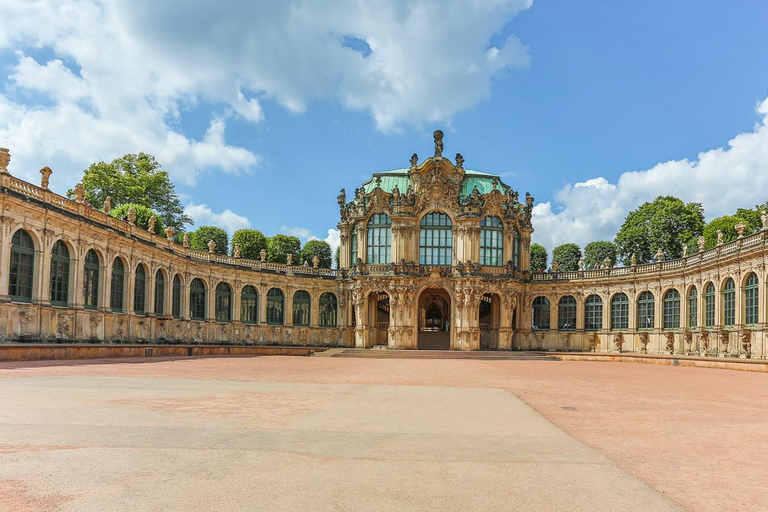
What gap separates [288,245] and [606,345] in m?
41.0

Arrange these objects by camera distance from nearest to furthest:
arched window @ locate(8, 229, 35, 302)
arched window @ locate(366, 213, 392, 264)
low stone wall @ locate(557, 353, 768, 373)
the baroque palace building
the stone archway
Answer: low stone wall @ locate(557, 353, 768, 373) < arched window @ locate(8, 229, 35, 302) < the baroque palace building < arched window @ locate(366, 213, 392, 264) < the stone archway

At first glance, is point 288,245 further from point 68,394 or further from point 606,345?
point 68,394

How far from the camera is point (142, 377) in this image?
20.3m

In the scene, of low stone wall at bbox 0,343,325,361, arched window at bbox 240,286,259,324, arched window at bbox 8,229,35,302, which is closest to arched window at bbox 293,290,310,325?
arched window at bbox 240,286,259,324

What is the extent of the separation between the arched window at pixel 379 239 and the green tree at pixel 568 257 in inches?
1264

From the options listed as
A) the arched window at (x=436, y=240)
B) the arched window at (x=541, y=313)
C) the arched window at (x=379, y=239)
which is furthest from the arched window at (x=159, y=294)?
the arched window at (x=541, y=313)

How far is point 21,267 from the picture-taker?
1323 inches

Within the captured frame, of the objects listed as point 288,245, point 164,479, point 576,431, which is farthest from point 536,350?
point 164,479

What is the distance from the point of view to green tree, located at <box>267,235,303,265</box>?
264 feet

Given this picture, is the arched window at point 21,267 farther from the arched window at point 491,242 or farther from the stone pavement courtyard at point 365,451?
the arched window at point 491,242

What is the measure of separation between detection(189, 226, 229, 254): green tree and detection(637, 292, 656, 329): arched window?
155 feet

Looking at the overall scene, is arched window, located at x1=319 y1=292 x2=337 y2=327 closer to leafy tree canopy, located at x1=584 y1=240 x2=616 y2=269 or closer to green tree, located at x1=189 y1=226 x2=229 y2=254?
green tree, located at x1=189 y1=226 x2=229 y2=254

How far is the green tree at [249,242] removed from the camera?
76625 mm

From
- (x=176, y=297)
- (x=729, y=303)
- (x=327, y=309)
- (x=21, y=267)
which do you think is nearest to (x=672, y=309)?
(x=729, y=303)
